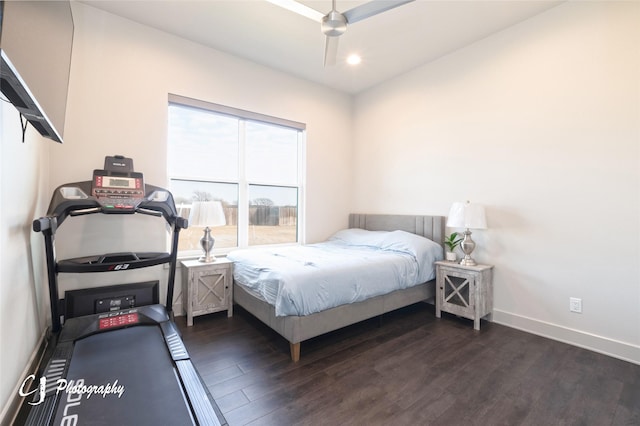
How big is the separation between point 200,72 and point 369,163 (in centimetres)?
266

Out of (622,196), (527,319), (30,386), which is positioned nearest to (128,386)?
(30,386)

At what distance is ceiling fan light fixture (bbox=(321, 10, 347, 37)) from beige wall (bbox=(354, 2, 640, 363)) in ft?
6.91

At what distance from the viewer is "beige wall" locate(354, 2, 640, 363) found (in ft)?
7.64

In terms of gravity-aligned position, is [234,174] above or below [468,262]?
above

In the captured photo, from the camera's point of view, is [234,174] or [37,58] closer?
[37,58]

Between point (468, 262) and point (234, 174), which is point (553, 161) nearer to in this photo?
point (468, 262)

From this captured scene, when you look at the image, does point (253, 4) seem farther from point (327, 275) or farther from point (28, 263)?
point (28, 263)

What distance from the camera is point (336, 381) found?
6.47 ft

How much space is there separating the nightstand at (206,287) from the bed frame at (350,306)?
121 millimetres

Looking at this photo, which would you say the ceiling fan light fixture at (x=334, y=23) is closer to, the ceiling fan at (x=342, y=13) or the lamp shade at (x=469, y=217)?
the ceiling fan at (x=342, y=13)

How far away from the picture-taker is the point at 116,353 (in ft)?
6.37

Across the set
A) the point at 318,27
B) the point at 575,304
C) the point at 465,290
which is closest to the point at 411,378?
the point at 465,290

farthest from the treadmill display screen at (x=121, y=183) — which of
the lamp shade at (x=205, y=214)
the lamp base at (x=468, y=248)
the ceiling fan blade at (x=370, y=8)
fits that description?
the lamp base at (x=468, y=248)

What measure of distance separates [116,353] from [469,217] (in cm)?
327
